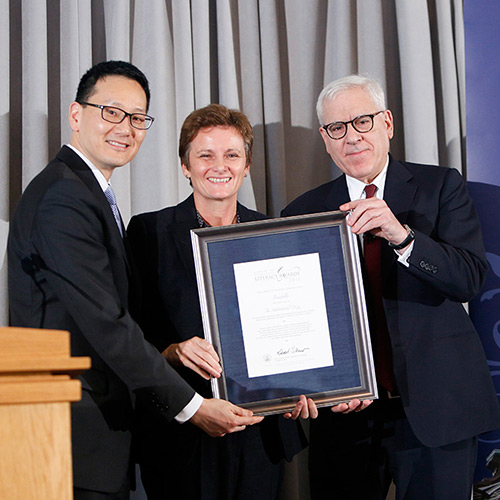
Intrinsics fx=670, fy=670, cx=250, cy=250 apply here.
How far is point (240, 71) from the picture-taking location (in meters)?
2.88

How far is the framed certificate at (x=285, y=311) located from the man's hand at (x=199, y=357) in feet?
0.08

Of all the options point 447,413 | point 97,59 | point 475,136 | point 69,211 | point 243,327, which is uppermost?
point 97,59

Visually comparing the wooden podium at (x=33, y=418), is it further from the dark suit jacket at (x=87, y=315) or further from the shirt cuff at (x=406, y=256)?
the shirt cuff at (x=406, y=256)

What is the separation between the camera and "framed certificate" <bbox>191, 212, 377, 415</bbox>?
1.79 meters

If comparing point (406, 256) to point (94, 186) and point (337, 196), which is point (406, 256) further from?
point (94, 186)

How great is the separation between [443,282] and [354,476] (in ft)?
2.30

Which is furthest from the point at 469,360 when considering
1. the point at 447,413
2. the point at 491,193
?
the point at 491,193

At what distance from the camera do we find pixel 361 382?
1830mm

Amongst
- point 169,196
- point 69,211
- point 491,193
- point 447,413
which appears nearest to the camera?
point 69,211

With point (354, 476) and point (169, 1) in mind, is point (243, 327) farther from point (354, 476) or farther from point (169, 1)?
point (169, 1)

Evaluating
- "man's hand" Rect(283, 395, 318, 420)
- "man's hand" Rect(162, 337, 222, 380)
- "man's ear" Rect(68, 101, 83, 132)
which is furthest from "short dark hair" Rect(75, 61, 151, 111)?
"man's hand" Rect(283, 395, 318, 420)

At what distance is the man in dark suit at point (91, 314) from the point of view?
59.7 inches

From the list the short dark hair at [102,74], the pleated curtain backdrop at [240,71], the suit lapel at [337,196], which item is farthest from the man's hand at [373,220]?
the pleated curtain backdrop at [240,71]

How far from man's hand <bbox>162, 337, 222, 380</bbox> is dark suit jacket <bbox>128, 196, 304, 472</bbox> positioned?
13 cm
